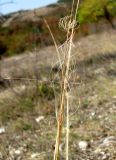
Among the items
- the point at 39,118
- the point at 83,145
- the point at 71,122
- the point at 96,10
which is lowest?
the point at 96,10

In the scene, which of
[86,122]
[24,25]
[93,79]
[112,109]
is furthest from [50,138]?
[24,25]

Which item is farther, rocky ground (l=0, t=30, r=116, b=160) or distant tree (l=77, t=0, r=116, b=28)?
distant tree (l=77, t=0, r=116, b=28)

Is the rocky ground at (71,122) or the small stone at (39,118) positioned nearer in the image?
the rocky ground at (71,122)

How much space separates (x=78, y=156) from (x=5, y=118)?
2.00 m

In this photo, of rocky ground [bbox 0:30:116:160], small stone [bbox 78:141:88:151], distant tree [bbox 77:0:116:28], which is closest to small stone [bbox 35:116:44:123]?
rocky ground [bbox 0:30:116:160]

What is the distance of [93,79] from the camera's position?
7.21m

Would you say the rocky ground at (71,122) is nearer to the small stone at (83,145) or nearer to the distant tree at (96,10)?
the small stone at (83,145)

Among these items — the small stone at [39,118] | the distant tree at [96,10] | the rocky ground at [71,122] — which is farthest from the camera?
the distant tree at [96,10]

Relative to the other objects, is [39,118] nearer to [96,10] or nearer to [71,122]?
[71,122]

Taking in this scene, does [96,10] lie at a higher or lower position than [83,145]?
lower

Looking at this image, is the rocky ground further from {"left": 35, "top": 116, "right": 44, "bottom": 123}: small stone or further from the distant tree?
the distant tree

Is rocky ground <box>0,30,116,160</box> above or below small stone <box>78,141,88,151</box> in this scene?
below

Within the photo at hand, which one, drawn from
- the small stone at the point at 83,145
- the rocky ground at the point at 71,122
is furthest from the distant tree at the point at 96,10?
the small stone at the point at 83,145

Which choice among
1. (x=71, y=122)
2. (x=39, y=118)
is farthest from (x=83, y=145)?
(x=39, y=118)
